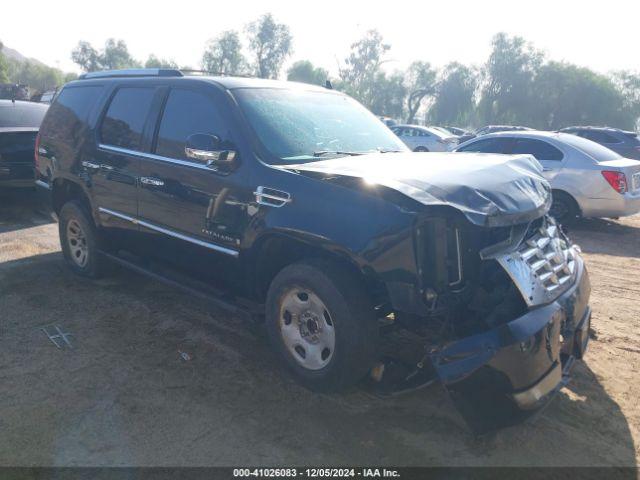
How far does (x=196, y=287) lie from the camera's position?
4297 millimetres

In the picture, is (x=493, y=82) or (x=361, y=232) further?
(x=493, y=82)

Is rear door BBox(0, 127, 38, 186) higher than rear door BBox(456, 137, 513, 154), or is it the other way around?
rear door BBox(456, 137, 513, 154)

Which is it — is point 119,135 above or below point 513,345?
above

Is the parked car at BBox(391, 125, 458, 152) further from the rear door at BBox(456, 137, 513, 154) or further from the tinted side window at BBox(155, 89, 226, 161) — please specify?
the tinted side window at BBox(155, 89, 226, 161)

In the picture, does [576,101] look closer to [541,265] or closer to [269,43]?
[269,43]

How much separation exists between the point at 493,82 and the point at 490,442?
60948mm

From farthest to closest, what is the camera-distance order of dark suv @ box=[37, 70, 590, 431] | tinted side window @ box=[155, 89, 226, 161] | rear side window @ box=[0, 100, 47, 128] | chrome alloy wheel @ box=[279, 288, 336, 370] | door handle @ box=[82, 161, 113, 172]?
1. rear side window @ box=[0, 100, 47, 128]
2. door handle @ box=[82, 161, 113, 172]
3. tinted side window @ box=[155, 89, 226, 161]
4. chrome alloy wheel @ box=[279, 288, 336, 370]
5. dark suv @ box=[37, 70, 590, 431]

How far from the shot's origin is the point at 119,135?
4.88 m

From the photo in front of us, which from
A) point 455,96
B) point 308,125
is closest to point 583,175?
point 308,125

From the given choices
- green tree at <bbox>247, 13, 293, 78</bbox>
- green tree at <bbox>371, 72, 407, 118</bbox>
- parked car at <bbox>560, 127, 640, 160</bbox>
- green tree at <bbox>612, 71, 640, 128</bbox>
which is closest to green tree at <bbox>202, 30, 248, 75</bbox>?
green tree at <bbox>247, 13, 293, 78</bbox>

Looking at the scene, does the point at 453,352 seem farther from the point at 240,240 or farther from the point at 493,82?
the point at 493,82

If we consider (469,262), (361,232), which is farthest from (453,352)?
(361,232)

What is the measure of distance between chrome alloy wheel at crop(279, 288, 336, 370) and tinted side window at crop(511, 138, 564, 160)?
6851 millimetres

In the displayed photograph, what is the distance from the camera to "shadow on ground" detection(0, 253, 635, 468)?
290 centimetres
